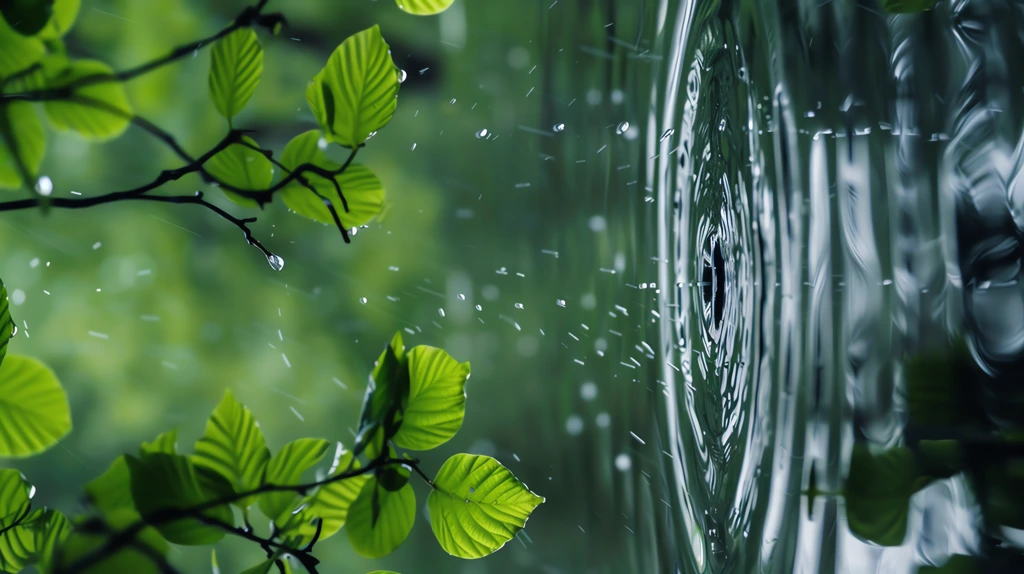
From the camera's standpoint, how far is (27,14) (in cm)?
17

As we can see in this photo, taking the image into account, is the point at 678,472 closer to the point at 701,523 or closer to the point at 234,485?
the point at 701,523

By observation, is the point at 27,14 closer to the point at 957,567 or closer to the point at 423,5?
the point at 423,5

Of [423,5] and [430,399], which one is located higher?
[423,5]

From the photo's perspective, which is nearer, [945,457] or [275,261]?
[945,457]

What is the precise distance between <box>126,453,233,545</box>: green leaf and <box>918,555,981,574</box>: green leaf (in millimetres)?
145

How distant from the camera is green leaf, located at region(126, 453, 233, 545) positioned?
0.53 ft

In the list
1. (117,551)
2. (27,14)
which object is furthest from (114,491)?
(27,14)

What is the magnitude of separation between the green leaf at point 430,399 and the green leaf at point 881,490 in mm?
95

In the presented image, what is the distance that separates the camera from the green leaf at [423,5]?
200 mm

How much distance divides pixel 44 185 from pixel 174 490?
95mm

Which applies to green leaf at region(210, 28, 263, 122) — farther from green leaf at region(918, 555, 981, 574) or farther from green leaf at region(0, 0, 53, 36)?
green leaf at region(918, 555, 981, 574)

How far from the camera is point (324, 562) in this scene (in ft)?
0.71

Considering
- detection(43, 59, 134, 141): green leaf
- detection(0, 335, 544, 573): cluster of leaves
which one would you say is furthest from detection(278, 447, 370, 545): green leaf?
detection(43, 59, 134, 141): green leaf

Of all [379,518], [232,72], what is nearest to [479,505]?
[379,518]
